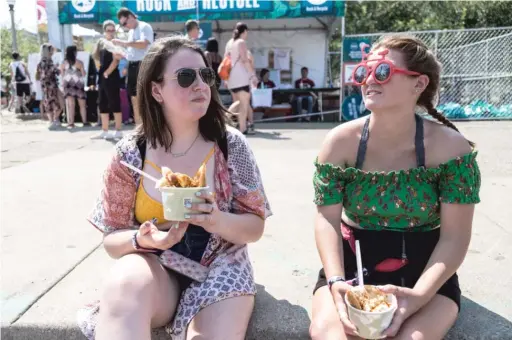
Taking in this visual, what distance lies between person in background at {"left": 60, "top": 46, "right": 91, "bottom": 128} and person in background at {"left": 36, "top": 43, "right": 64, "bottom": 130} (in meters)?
0.35

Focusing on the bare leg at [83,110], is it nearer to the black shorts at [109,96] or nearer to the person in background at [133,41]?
the black shorts at [109,96]

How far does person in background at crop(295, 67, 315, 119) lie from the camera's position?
12594 mm

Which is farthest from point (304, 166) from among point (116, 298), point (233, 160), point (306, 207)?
point (116, 298)

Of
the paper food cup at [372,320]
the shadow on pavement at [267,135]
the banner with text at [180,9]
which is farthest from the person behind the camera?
the banner with text at [180,9]

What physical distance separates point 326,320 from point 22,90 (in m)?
15.2

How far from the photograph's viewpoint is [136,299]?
182 cm

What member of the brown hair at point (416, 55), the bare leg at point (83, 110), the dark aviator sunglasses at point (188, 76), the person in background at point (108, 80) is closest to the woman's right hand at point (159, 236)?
the dark aviator sunglasses at point (188, 76)

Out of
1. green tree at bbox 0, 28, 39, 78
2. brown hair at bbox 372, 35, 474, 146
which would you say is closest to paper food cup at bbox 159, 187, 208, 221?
brown hair at bbox 372, 35, 474, 146

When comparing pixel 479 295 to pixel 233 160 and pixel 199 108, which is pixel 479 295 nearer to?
pixel 233 160

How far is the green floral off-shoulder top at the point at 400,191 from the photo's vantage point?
1936 millimetres

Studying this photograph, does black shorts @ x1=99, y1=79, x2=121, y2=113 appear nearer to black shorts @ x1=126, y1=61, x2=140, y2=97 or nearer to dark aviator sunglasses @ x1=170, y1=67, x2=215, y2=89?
black shorts @ x1=126, y1=61, x2=140, y2=97

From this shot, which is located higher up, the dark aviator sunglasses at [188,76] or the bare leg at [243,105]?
the dark aviator sunglasses at [188,76]

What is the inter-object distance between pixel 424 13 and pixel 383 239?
25687mm

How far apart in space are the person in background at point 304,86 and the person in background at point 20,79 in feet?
27.5
